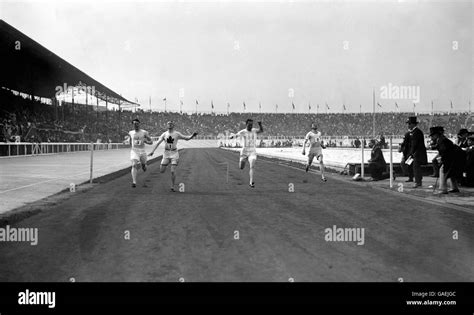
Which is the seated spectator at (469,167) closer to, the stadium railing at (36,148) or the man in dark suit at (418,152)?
the man in dark suit at (418,152)

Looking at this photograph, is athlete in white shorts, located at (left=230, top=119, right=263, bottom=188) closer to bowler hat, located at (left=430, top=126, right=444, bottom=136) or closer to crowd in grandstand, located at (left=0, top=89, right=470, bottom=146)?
bowler hat, located at (left=430, top=126, right=444, bottom=136)

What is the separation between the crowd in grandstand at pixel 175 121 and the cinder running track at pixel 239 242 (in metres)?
30.8

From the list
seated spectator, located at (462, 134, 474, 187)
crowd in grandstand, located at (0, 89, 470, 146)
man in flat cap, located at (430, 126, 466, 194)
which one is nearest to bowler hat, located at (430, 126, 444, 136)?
man in flat cap, located at (430, 126, 466, 194)

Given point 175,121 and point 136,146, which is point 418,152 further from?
point 175,121

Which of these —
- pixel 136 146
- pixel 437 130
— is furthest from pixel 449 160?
pixel 136 146

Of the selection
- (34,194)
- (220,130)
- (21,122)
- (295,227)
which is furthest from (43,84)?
(220,130)

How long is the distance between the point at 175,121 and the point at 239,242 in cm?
10187

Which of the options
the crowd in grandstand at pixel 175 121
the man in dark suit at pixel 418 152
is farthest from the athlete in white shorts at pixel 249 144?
the crowd in grandstand at pixel 175 121

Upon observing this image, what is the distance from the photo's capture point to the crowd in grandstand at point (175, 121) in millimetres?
40506

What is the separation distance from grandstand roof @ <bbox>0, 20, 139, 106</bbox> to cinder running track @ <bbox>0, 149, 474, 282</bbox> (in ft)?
62.6

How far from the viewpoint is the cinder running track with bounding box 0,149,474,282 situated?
4.58m
